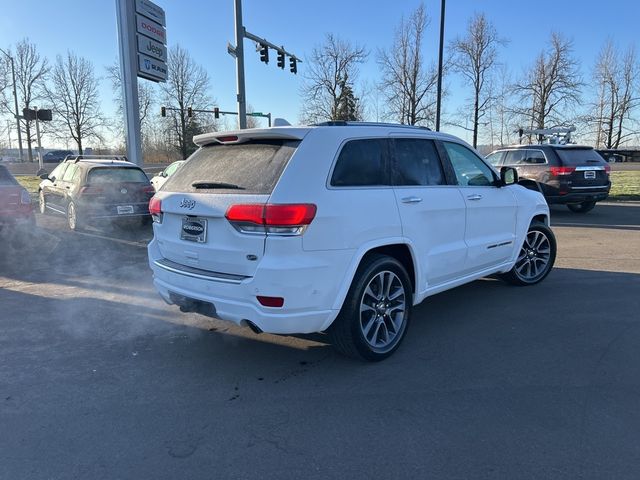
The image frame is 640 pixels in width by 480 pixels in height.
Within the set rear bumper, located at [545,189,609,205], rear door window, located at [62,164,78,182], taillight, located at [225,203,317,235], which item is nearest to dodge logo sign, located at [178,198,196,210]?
taillight, located at [225,203,317,235]

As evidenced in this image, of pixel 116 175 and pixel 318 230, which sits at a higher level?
pixel 116 175

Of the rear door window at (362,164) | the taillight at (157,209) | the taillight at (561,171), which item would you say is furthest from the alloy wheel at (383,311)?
the taillight at (561,171)

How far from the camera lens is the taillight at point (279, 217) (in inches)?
130

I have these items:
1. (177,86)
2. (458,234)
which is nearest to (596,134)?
(177,86)

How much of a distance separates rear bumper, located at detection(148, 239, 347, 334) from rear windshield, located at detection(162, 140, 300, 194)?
60 cm

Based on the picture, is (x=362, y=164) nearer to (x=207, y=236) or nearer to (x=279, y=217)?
(x=279, y=217)

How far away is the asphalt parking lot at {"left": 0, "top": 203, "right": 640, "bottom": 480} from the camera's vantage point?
2.72m

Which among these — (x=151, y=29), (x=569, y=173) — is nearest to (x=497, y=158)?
(x=569, y=173)

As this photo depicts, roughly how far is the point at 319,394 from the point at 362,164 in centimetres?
175

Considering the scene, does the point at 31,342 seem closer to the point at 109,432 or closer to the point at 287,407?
the point at 109,432

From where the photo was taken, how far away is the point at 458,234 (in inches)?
185

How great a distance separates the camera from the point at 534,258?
625 centimetres

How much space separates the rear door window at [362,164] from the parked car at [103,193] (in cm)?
778

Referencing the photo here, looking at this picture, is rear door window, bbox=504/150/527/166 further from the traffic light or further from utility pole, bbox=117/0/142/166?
the traffic light
